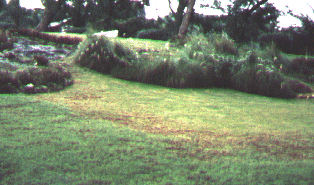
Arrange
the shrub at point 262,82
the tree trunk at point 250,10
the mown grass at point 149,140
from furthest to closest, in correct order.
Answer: the tree trunk at point 250,10, the shrub at point 262,82, the mown grass at point 149,140

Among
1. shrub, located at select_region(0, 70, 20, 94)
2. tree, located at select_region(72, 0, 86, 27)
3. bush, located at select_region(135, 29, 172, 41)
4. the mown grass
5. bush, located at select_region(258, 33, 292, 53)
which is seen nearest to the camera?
the mown grass

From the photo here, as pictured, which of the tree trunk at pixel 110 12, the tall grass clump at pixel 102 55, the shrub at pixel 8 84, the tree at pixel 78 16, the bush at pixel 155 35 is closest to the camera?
the shrub at pixel 8 84

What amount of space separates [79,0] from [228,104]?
771 inches

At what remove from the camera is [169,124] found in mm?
3291

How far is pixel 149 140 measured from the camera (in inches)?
104

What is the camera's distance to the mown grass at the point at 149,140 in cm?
194

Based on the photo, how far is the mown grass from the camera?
6.37 feet

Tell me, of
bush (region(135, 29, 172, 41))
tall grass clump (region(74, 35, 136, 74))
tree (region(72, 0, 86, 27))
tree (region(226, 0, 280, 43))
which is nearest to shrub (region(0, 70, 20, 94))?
tall grass clump (region(74, 35, 136, 74))

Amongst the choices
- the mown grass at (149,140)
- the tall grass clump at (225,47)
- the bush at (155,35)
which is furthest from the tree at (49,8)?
the mown grass at (149,140)

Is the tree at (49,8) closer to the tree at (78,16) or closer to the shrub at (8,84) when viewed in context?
the shrub at (8,84)

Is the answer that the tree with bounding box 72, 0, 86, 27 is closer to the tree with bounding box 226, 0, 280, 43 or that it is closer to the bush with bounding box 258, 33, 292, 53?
the tree with bounding box 226, 0, 280, 43

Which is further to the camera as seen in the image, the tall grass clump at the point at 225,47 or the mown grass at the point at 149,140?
the tall grass clump at the point at 225,47

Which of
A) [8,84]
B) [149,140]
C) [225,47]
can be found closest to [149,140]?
[149,140]

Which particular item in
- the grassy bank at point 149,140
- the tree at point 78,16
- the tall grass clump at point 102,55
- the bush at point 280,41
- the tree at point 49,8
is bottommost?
the grassy bank at point 149,140
